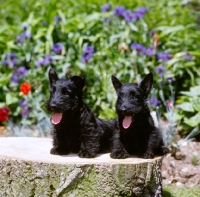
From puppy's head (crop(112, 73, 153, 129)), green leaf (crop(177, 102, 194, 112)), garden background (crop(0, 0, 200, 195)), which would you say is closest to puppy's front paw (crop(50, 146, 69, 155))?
puppy's head (crop(112, 73, 153, 129))

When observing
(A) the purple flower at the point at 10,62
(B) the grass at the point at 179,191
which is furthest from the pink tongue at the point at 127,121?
(A) the purple flower at the point at 10,62

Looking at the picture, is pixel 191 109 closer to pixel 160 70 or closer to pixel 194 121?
pixel 194 121

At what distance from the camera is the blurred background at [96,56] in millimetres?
7992

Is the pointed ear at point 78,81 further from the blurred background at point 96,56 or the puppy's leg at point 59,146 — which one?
the blurred background at point 96,56

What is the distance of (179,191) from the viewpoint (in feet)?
19.6

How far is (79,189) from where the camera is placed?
471 cm

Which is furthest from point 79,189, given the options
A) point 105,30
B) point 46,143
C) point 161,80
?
point 105,30

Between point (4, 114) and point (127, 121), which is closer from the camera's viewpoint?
point (127, 121)

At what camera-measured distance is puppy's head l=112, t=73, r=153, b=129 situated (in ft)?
15.1

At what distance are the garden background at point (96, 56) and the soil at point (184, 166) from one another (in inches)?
16.6

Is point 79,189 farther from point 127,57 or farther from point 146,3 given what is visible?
point 146,3

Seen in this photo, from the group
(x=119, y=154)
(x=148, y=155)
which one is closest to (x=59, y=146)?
(x=119, y=154)

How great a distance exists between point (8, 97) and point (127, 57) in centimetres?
196

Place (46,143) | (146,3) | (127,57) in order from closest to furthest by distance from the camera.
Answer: (46,143)
(127,57)
(146,3)
